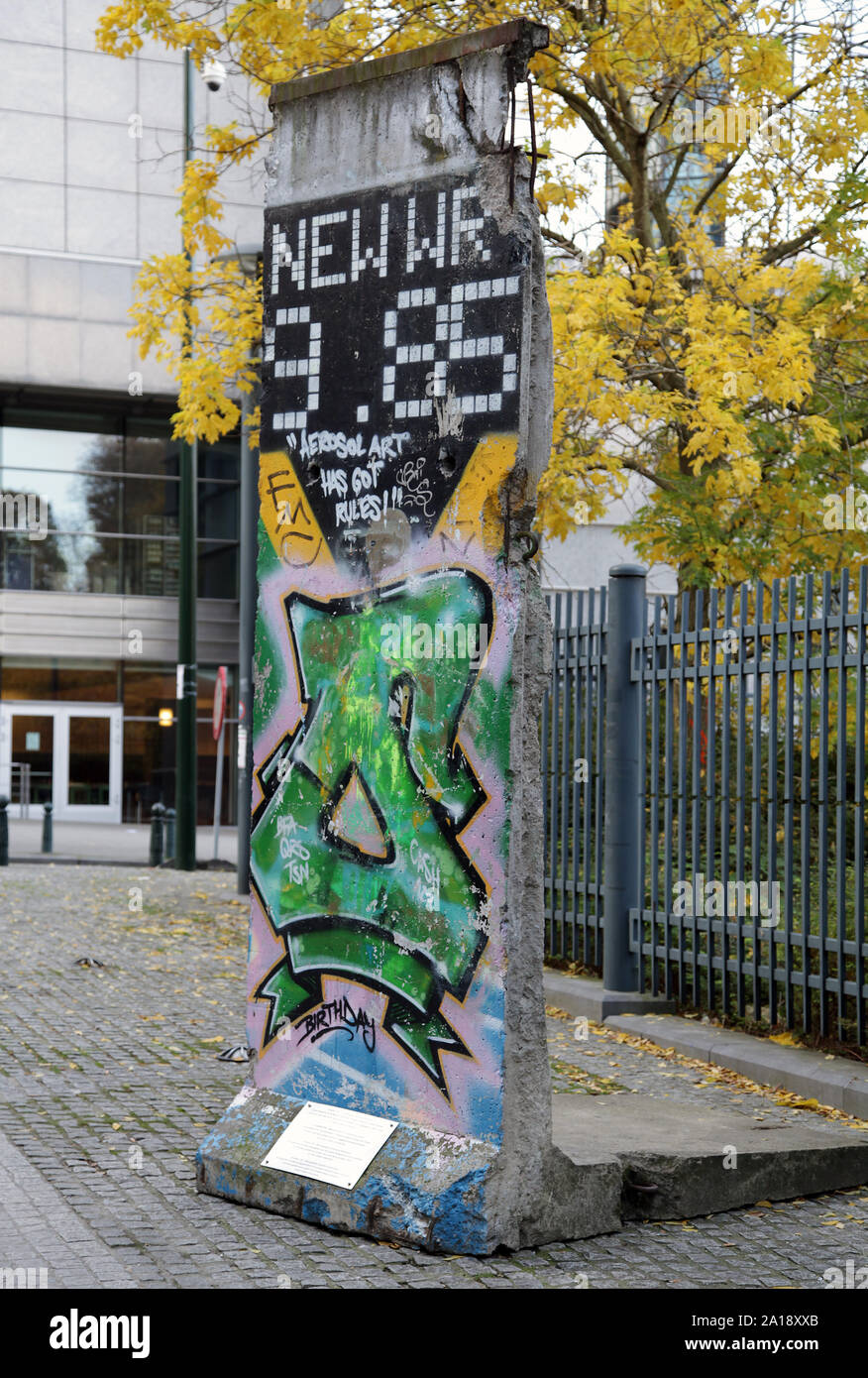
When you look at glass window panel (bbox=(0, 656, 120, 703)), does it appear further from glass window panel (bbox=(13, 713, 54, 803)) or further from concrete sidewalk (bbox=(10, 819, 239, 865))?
concrete sidewalk (bbox=(10, 819, 239, 865))

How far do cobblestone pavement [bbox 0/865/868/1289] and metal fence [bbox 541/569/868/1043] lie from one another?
653 millimetres

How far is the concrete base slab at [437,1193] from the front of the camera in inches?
183

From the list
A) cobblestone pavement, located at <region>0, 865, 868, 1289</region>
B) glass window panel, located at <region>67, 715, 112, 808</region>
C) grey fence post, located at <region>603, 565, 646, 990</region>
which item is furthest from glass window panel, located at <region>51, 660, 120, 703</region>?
grey fence post, located at <region>603, 565, 646, 990</region>

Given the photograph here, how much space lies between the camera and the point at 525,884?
4840mm

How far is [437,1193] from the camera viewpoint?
15.3ft

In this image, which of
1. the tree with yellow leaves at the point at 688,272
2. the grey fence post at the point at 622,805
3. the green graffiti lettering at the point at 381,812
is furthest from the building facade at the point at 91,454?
the green graffiti lettering at the point at 381,812

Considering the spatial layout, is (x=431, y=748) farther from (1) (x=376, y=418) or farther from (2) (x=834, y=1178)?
(2) (x=834, y=1178)

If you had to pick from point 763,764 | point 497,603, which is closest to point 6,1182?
point 497,603

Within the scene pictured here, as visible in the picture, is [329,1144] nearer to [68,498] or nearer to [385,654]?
[385,654]

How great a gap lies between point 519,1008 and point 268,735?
57.4 inches

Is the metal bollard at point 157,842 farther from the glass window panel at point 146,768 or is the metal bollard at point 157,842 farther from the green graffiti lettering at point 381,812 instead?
the green graffiti lettering at point 381,812

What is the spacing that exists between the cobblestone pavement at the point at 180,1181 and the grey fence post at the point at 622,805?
50 cm

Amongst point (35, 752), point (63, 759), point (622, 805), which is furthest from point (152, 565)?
point (622, 805)

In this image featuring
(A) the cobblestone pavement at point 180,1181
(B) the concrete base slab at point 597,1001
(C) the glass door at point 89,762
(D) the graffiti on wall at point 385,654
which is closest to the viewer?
(A) the cobblestone pavement at point 180,1181
